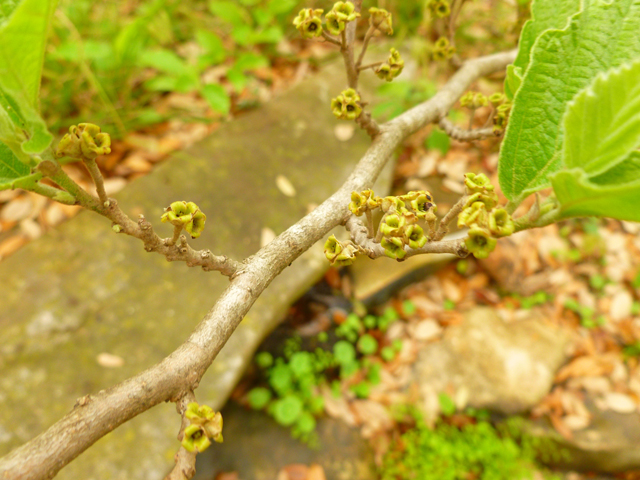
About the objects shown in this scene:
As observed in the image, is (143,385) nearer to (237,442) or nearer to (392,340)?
(237,442)

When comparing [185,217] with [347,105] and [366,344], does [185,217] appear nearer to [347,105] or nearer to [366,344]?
[347,105]

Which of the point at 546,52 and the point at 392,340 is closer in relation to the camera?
the point at 546,52

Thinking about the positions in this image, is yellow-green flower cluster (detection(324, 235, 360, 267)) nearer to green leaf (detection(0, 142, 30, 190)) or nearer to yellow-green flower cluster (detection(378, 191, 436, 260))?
yellow-green flower cluster (detection(378, 191, 436, 260))

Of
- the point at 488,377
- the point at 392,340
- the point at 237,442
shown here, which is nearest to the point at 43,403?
the point at 237,442

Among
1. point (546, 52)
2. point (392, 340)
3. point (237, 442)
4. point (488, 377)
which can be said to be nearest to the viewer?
point (546, 52)

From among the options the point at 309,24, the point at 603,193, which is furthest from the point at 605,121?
the point at 309,24

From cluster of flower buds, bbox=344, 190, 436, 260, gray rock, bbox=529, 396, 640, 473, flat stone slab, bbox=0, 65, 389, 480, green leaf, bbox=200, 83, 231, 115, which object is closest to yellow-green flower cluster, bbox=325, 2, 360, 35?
cluster of flower buds, bbox=344, 190, 436, 260
